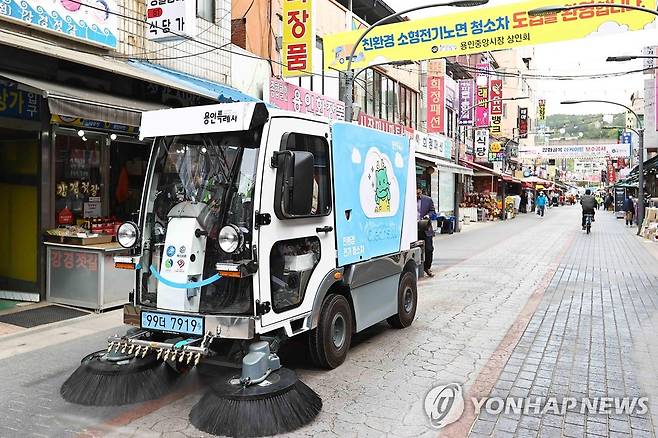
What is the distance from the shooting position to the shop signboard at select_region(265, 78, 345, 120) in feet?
48.8

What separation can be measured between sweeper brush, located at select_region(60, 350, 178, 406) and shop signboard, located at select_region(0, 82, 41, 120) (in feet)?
16.1

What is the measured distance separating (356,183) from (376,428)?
2574mm

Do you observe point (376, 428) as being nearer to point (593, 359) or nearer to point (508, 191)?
point (593, 359)

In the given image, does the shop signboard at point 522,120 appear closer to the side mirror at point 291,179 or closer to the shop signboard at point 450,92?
the shop signboard at point 450,92

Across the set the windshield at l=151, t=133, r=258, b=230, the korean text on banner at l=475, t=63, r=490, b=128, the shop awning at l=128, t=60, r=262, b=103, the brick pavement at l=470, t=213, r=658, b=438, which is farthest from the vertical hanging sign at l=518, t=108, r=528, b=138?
the windshield at l=151, t=133, r=258, b=230

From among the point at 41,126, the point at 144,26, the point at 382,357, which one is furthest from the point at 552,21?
the point at 41,126

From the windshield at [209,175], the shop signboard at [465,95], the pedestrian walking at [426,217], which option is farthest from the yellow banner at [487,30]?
the shop signboard at [465,95]

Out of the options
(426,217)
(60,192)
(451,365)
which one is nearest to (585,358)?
(451,365)

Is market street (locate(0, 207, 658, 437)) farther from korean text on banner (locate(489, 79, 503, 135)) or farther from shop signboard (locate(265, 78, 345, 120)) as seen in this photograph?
korean text on banner (locate(489, 79, 503, 135))

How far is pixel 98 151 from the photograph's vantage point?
9.71m

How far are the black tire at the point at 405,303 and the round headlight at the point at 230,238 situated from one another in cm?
330

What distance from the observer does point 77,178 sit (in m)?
9.36

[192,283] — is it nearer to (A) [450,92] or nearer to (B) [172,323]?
(B) [172,323]

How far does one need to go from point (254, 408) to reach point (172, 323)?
1.08 m
